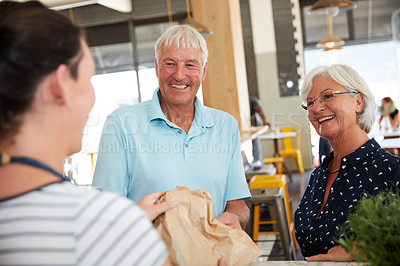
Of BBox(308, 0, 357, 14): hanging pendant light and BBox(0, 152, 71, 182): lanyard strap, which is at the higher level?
BBox(308, 0, 357, 14): hanging pendant light

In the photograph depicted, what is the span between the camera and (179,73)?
5.66ft

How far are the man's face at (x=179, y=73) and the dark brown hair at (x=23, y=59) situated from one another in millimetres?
1019

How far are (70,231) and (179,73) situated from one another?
113 centimetres

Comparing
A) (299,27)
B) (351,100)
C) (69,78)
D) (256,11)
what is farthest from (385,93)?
(69,78)

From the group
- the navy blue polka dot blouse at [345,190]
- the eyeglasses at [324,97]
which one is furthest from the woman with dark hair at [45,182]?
the eyeglasses at [324,97]

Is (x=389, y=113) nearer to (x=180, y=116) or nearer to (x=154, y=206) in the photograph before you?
(x=180, y=116)

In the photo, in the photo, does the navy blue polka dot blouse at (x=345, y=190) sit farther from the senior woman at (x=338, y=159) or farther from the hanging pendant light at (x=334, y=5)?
the hanging pendant light at (x=334, y=5)

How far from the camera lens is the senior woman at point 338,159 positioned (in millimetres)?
1650

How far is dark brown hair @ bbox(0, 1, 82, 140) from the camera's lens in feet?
2.27

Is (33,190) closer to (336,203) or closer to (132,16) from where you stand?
(336,203)

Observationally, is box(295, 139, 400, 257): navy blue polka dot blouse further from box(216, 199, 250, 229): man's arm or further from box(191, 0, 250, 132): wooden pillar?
box(191, 0, 250, 132): wooden pillar

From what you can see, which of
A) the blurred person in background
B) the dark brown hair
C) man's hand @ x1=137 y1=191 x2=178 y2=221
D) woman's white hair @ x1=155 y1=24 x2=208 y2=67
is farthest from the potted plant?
the blurred person in background

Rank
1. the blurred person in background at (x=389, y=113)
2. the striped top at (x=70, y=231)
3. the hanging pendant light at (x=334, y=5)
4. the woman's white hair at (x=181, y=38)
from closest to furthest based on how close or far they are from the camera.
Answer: the striped top at (x=70, y=231), the woman's white hair at (x=181, y=38), the hanging pendant light at (x=334, y=5), the blurred person in background at (x=389, y=113)

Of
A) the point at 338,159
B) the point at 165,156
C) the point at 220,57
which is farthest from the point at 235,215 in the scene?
the point at 220,57
